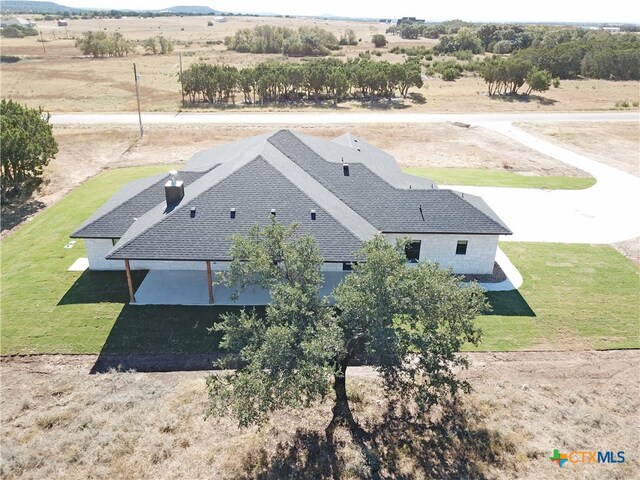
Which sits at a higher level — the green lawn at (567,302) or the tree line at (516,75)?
the tree line at (516,75)

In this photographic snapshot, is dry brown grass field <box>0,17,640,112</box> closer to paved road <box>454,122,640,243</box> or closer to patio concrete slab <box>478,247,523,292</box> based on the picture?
paved road <box>454,122,640,243</box>

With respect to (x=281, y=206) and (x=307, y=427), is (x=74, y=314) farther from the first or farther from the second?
(x=307, y=427)

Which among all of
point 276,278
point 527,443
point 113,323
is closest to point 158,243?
point 113,323

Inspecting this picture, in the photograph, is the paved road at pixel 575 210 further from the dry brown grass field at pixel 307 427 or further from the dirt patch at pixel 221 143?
the dry brown grass field at pixel 307 427

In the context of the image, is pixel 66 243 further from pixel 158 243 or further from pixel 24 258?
pixel 158 243

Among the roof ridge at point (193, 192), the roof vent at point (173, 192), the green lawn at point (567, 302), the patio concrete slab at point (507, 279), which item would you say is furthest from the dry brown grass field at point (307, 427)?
the roof vent at point (173, 192)

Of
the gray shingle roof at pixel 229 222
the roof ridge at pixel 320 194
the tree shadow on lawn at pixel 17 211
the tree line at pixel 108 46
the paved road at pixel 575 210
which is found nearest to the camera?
the gray shingle roof at pixel 229 222
